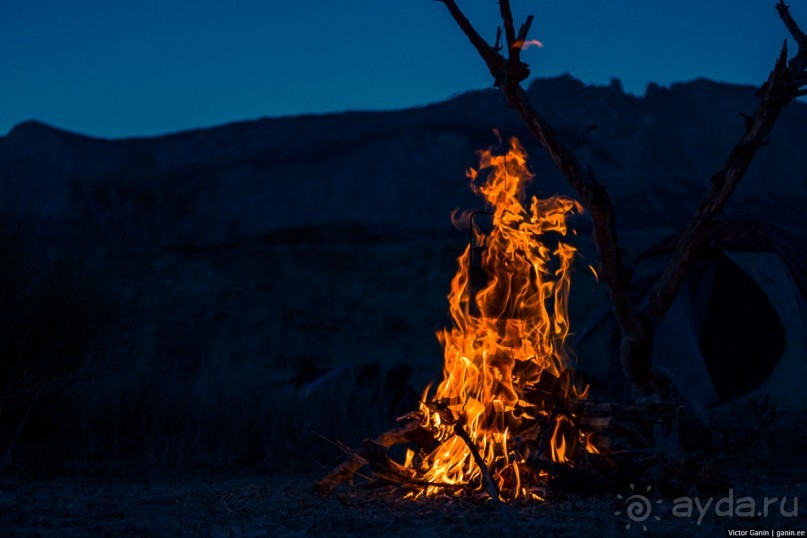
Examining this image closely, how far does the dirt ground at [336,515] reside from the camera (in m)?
4.24

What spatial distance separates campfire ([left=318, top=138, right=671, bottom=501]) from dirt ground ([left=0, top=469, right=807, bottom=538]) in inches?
8.0

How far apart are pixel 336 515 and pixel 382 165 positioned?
3952 cm

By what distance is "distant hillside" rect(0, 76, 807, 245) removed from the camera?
32719 mm

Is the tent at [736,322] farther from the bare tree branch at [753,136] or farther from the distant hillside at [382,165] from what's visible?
the distant hillside at [382,165]

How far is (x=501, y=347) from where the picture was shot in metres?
5.41

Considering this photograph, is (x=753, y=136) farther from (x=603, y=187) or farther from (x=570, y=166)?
(x=570, y=166)

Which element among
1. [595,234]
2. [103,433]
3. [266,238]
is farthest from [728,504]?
[266,238]

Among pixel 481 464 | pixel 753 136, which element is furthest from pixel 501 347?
pixel 753 136

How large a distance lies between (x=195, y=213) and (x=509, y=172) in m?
28.6

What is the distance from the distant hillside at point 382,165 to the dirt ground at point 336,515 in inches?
967

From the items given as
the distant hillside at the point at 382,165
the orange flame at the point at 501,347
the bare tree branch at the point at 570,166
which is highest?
the distant hillside at the point at 382,165

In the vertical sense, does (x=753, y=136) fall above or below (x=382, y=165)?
below

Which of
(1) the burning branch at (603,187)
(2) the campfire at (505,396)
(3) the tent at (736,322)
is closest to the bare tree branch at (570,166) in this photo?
(1) the burning branch at (603,187)

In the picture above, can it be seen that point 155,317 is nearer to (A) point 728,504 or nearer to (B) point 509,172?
(B) point 509,172
